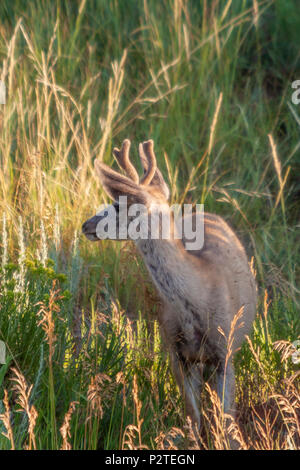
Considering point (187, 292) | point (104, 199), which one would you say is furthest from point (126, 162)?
point (104, 199)

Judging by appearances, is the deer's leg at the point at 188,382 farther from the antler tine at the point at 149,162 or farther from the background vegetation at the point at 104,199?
Result: the antler tine at the point at 149,162

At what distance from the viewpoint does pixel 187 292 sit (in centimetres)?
392

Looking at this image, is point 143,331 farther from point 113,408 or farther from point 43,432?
point 43,432

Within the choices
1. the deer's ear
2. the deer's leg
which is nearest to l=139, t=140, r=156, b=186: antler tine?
the deer's ear

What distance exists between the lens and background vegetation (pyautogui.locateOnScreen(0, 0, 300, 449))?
3912mm

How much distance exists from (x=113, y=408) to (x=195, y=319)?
609 millimetres

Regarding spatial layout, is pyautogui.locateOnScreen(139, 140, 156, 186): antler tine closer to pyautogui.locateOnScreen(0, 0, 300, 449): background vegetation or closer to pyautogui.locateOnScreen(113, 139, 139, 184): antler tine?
pyautogui.locateOnScreen(113, 139, 139, 184): antler tine

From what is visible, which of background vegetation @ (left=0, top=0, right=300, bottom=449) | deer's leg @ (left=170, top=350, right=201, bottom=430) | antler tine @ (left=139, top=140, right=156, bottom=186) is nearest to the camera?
background vegetation @ (left=0, top=0, right=300, bottom=449)

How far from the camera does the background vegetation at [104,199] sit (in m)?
3.91

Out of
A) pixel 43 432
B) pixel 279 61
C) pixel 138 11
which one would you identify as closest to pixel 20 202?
pixel 43 432

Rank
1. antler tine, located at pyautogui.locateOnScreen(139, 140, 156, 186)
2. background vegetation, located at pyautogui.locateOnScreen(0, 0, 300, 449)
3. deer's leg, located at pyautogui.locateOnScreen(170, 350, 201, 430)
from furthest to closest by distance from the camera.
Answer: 1. antler tine, located at pyautogui.locateOnScreen(139, 140, 156, 186)
2. deer's leg, located at pyautogui.locateOnScreen(170, 350, 201, 430)
3. background vegetation, located at pyautogui.locateOnScreen(0, 0, 300, 449)

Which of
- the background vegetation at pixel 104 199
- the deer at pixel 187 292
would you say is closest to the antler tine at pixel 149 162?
the deer at pixel 187 292

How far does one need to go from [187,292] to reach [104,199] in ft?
6.60

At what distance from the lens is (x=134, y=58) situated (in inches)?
295
